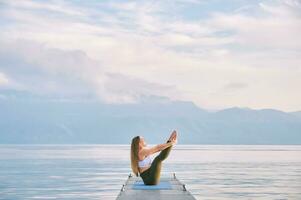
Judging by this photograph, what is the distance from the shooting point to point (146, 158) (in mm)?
21438

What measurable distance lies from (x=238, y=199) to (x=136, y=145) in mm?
11602

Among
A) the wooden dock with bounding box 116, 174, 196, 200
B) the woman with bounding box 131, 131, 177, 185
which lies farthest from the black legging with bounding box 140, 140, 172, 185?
the wooden dock with bounding box 116, 174, 196, 200

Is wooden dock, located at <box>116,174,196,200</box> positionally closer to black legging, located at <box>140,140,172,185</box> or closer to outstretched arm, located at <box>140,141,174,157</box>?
black legging, located at <box>140,140,172,185</box>

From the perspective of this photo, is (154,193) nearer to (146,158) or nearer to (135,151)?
(135,151)

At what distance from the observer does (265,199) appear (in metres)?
30.7

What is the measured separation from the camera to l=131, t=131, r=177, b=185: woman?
20.6m

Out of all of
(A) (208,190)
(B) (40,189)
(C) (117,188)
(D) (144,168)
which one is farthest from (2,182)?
(D) (144,168)

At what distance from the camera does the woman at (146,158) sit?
2059 centimetres

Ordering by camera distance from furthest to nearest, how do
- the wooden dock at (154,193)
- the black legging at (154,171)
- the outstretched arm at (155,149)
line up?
the black legging at (154,171) < the outstretched arm at (155,149) < the wooden dock at (154,193)

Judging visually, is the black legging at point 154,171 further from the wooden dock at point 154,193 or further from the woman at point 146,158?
the wooden dock at point 154,193

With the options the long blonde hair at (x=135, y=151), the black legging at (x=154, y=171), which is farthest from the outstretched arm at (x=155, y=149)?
the black legging at (x=154, y=171)

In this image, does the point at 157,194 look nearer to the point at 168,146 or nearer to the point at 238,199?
the point at 168,146

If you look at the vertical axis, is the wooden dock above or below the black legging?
below

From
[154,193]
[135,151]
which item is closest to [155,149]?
[135,151]
